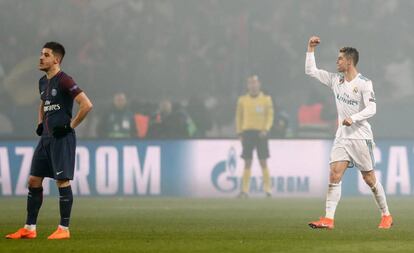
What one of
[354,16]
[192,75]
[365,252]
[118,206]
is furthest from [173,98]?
[365,252]

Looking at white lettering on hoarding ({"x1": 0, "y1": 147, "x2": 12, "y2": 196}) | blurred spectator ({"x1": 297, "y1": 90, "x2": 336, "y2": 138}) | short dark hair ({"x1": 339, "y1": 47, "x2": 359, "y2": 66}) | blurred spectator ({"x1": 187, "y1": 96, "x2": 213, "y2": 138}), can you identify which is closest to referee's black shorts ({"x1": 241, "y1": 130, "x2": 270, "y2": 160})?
blurred spectator ({"x1": 187, "y1": 96, "x2": 213, "y2": 138})

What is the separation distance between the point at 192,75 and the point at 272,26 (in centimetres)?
229

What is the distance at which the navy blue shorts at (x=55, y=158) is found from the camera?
1124 centimetres

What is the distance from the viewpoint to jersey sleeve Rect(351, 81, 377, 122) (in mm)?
12703

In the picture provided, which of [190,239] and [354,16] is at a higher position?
[354,16]

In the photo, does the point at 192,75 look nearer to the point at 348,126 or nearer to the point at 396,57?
the point at 396,57

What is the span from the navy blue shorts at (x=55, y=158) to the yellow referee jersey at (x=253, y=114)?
1346 cm

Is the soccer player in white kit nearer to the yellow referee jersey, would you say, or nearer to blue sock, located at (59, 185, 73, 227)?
blue sock, located at (59, 185, 73, 227)

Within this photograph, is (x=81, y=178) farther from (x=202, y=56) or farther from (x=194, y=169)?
(x=202, y=56)

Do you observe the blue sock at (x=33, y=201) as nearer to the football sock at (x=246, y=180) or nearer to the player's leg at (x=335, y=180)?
the player's leg at (x=335, y=180)

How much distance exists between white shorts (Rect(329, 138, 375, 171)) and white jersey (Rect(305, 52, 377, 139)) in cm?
7

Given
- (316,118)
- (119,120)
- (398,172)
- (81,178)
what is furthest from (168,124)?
(398,172)

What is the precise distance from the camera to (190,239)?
11.5 metres

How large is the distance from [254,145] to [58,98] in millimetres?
13512
